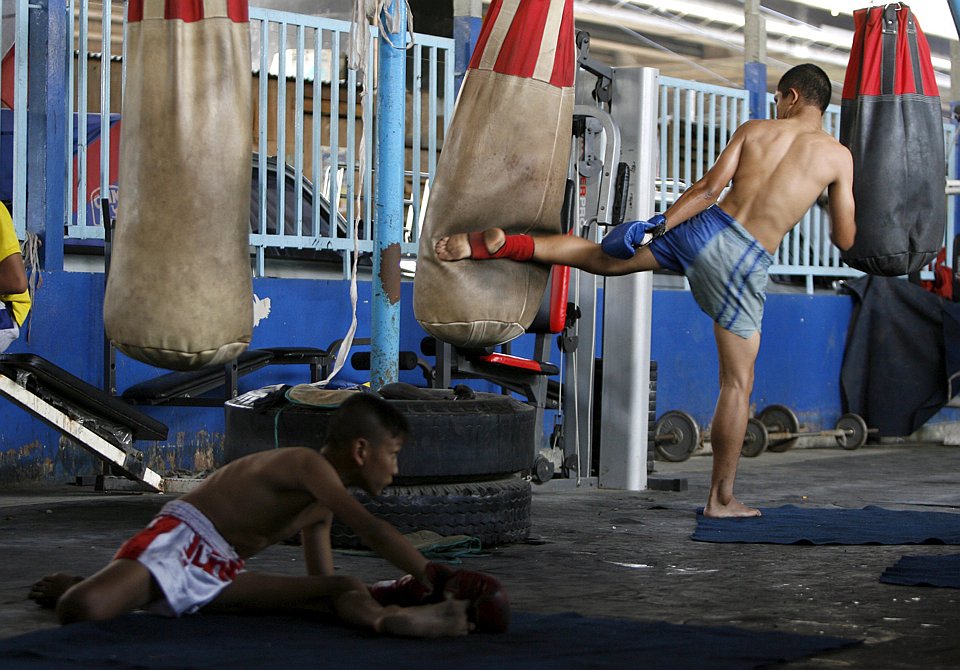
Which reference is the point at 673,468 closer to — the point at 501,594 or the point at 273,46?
the point at 273,46

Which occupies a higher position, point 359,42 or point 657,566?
point 359,42

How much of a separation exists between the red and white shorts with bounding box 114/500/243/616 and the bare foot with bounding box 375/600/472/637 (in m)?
0.54

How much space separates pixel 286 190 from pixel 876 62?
12.7 ft

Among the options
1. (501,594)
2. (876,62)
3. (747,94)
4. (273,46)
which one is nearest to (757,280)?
(876,62)

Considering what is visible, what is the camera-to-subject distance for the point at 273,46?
1096 cm

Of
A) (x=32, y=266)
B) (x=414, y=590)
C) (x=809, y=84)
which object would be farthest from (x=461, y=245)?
(x=32, y=266)

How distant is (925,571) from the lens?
15.6 ft

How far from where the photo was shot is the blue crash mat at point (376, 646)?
126 inches

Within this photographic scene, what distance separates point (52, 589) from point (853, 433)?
330 inches

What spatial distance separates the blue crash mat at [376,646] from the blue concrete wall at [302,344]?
3.93m

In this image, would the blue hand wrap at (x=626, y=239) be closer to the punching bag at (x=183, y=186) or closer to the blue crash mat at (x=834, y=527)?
the blue crash mat at (x=834, y=527)

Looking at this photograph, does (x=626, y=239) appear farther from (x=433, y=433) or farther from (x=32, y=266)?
(x=32, y=266)

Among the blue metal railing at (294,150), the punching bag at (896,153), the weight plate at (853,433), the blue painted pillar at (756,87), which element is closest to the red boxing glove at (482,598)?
the punching bag at (896,153)

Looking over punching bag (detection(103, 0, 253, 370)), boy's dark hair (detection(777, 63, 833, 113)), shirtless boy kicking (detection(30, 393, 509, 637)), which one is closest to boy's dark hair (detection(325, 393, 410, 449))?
shirtless boy kicking (detection(30, 393, 509, 637))
